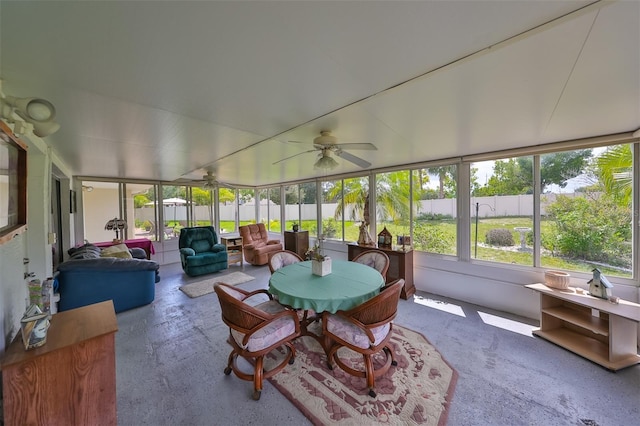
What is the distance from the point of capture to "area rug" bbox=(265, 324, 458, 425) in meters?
1.60

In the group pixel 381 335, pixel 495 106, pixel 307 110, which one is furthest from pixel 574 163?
pixel 307 110

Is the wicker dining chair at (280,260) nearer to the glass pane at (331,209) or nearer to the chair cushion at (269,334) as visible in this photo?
the chair cushion at (269,334)

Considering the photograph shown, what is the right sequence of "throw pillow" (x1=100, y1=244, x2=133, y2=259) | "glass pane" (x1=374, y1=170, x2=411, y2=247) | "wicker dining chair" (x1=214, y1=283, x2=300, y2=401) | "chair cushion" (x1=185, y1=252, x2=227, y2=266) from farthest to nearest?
"chair cushion" (x1=185, y1=252, x2=227, y2=266)
"glass pane" (x1=374, y1=170, x2=411, y2=247)
"throw pillow" (x1=100, y1=244, x2=133, y2=259)
"wicker dining chair" (x1=214, y1=283, x2=300, y2=401)

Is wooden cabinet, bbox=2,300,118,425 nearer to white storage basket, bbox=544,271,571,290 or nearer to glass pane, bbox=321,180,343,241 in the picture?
white storage basket, bbox=544,271,571,290

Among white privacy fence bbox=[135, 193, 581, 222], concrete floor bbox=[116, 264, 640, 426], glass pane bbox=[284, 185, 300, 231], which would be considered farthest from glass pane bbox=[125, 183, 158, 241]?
concrete floor bbox=[116, 264, 640, 426]

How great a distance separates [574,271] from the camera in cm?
281

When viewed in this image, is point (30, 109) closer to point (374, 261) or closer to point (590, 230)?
point (374, 261)

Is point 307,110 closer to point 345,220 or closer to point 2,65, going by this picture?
point 2,65

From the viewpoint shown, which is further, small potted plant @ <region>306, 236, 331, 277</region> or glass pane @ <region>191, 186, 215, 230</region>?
glass pane @ <region>191, 186, 215, 230</region>

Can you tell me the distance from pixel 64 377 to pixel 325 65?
2.22 meters

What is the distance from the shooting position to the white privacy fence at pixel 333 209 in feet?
10.5

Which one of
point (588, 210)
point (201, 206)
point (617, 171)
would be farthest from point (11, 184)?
point (201, 206)

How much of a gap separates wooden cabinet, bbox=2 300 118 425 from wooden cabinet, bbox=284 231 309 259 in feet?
14.8

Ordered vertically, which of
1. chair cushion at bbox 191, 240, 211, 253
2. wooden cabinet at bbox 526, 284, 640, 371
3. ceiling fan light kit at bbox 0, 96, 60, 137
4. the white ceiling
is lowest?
wooden cabinet at bbox 526, 284, 640, 371
